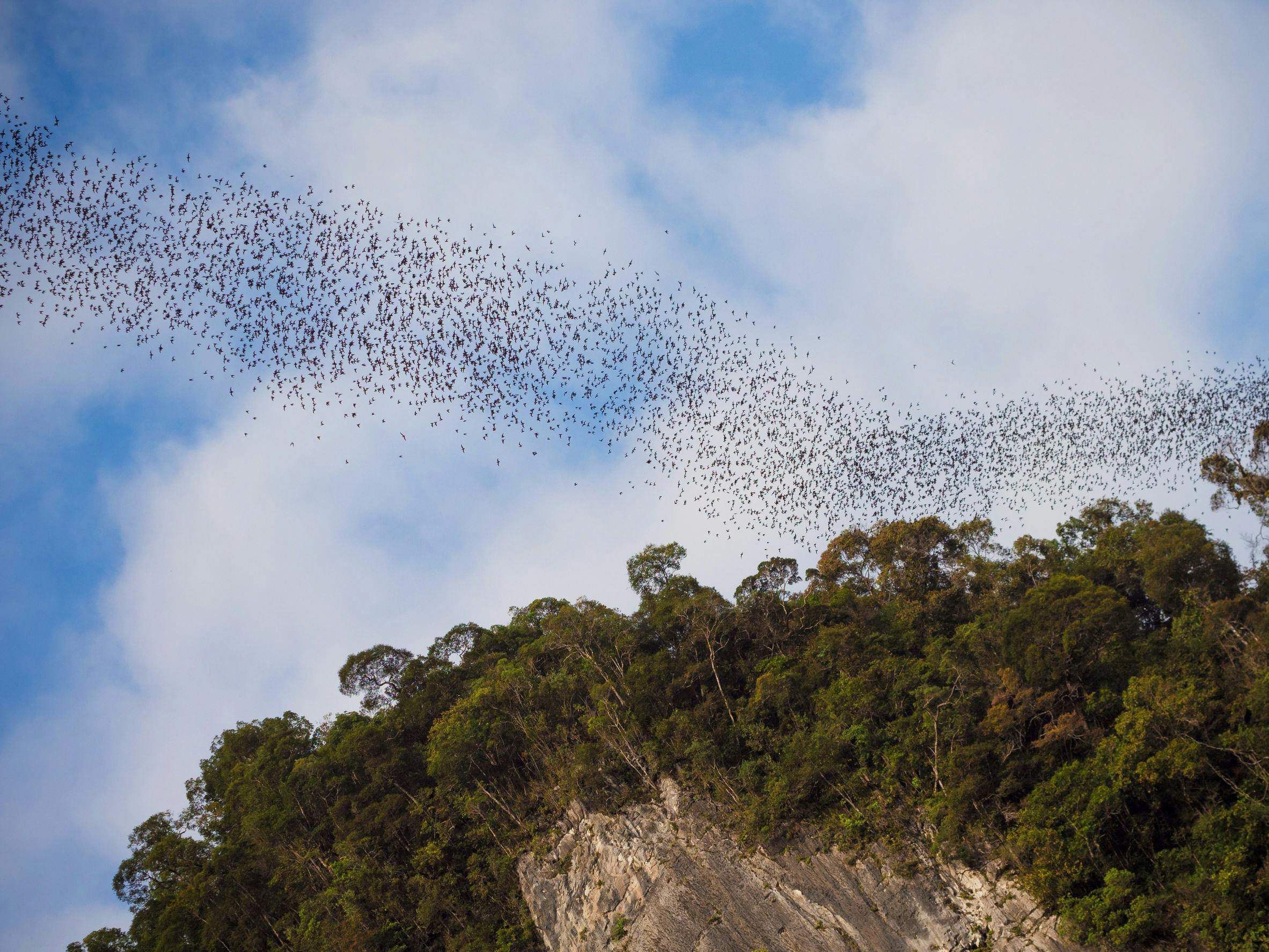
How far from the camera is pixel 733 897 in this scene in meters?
30.6

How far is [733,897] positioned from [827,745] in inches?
249

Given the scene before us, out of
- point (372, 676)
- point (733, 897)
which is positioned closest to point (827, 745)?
point (733, 897)

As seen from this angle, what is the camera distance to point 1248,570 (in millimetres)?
30703

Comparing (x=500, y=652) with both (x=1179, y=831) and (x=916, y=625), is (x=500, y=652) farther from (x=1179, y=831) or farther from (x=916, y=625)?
(x=1179, y=831)

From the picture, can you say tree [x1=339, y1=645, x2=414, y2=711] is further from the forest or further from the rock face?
the rock face

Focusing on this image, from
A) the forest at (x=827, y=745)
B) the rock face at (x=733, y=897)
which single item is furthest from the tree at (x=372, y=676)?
the rock face at (x=733, y=897)

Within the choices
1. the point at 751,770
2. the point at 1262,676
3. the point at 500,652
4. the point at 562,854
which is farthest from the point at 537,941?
the point at 1262,676

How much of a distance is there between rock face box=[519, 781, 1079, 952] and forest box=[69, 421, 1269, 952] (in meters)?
0.89

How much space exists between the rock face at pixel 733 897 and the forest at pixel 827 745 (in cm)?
89

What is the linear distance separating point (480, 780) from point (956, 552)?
24253 mm

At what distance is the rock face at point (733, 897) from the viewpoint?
26969mm

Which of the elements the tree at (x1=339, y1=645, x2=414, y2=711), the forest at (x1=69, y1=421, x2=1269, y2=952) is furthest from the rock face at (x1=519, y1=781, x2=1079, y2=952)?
the tree at (x1=339, y1=645, x2=414, y2=711)

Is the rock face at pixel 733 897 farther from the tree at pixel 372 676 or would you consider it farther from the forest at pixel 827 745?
the tree at pixel 372 676

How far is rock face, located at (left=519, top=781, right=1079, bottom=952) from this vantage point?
26969mm
